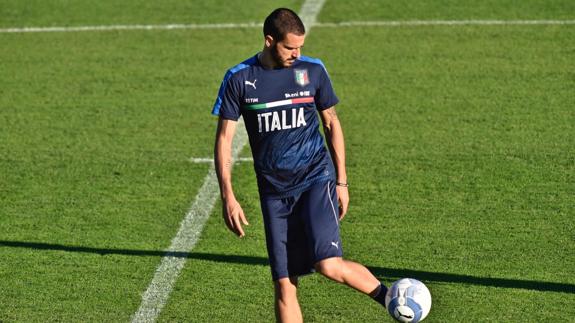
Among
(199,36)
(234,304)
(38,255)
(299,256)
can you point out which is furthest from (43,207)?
(199,36)

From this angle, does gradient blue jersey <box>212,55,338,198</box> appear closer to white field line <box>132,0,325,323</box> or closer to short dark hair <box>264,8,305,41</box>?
short dark hair <box>264,8,305,41</box>

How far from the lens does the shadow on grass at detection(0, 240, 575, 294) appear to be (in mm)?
8250

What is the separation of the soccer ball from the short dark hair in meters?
1.65

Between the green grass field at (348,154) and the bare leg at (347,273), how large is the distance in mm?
633

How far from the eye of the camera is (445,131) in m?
11.6

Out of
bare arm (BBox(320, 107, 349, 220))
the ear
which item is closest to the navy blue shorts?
bare arm (BBox(320, 107, 349, 220))

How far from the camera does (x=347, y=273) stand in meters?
7.19

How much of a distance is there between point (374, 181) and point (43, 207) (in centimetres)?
282

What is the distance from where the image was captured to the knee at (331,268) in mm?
7160

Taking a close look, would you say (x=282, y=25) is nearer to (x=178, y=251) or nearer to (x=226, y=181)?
(x=226, y=181)

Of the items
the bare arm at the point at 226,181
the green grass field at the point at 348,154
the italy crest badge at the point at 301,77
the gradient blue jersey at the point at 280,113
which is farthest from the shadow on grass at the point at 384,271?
the italy crest badge at the point at 301,77

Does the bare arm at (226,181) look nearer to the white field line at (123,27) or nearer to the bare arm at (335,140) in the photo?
the bare arm at (335,140)

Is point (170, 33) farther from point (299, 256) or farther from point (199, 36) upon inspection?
point (299, 256)

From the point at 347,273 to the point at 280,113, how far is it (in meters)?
1.03
